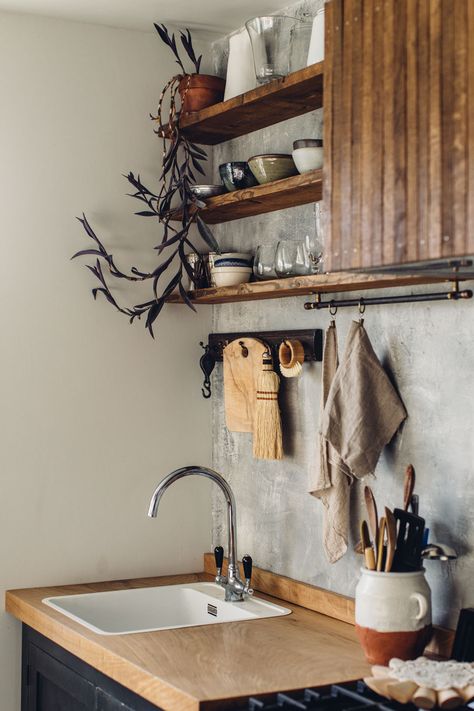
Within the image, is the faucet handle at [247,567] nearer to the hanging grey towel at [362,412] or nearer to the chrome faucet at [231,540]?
the chrome faucet at [231,540]

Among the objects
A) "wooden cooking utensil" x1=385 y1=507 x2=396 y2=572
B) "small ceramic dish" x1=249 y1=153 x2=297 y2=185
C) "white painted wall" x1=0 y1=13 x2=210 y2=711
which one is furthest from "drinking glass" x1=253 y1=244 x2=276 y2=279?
"wooden cooking utensil" x1=385 y1=507 x2=396 y2=572

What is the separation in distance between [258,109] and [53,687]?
64.7 inches

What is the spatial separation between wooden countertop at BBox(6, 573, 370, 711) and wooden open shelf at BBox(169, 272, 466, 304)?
0.83 meters

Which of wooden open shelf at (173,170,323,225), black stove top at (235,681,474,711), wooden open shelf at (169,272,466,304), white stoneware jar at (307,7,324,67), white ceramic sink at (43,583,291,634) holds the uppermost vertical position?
white stoneware jar at (307,7,324,67)

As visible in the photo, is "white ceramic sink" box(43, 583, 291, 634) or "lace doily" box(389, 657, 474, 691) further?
"white ceramic sink" box(43, 583, 291, 634)

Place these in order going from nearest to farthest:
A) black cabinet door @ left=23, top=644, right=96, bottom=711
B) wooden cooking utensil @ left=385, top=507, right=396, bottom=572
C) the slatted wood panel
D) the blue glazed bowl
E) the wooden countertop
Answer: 1. the slatted wood panel
2. the wooden countertop
3. wooden cooking utensil @ left=385, top=507, right=396, bottom=572
4. black cabinet door @ left=23, top=644, right=96, bottom=711
5. the blue glazed bowl

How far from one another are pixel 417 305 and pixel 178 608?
1210 millimetres

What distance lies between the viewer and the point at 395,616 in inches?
81.7

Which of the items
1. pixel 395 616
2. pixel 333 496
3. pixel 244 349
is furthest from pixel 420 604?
pixel 244 349

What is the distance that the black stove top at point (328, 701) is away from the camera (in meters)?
1.85

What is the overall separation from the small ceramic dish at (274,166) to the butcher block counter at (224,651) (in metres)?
1.10

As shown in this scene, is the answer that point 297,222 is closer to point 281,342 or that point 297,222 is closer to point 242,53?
point 281,342

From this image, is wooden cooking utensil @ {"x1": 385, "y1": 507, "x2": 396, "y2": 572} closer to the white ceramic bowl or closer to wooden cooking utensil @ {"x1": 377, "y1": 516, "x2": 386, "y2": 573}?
wooden cooking utensil @ {"x1": 377, "y1": 516, "x2": 386, "y2": 573}

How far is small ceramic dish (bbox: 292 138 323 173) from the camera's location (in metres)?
2.49
